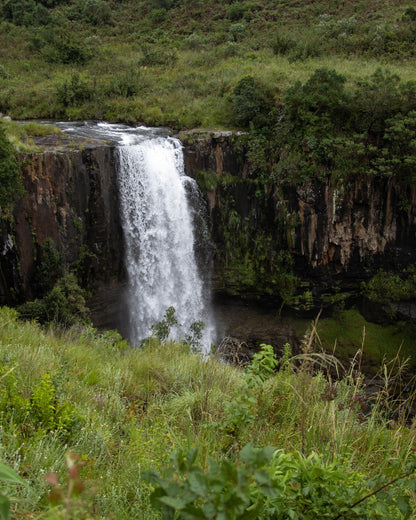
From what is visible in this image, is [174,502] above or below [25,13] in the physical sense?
below

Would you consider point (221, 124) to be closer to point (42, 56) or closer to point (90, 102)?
point (90, 102)

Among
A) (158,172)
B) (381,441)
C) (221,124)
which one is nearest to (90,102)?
(221,124)

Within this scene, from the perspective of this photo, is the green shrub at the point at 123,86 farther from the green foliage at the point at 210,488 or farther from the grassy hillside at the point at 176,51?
the green foliage at the point at 210,488

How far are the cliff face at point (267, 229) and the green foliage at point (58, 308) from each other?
5.02 feet

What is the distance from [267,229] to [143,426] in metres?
12.4

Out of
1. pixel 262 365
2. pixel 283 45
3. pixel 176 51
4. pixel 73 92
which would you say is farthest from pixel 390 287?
pixel 176 51

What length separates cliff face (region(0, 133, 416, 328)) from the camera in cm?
1209

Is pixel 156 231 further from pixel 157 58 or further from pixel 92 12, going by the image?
pixel 92 12

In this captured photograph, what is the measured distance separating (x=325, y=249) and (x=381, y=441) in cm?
1253

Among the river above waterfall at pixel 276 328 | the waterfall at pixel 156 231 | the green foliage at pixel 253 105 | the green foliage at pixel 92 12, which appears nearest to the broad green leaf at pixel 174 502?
the waterfall at pixel 156 231

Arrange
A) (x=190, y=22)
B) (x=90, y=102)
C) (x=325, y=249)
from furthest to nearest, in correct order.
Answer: (x=190, y=22), (x=90, y=102), (x=325, y=249)

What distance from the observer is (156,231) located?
12.7 meters

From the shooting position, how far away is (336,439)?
205 cm

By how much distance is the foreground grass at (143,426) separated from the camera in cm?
175
